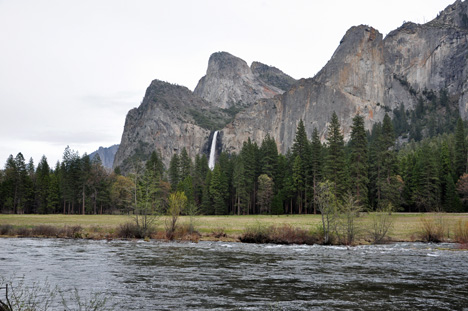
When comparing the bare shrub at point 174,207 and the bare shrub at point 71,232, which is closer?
the bare shrub at point 174,207

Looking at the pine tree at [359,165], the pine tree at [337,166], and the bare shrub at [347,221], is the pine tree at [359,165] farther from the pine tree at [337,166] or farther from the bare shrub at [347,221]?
the bare shrub at [347,221]

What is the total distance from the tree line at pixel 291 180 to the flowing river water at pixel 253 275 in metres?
29.0

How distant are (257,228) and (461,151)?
60.9 metres

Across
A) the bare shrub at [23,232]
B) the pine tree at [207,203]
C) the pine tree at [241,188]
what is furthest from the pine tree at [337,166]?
the bare shrub at [23,232]

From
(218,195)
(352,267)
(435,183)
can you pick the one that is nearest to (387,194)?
(435,183)

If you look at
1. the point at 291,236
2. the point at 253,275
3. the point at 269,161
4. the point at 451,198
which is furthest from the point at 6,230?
the point at 451,198

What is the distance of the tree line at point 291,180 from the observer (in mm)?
65875

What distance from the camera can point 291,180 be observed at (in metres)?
79.9

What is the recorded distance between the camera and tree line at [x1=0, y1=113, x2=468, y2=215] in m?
65.9

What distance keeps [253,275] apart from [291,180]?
60.4m

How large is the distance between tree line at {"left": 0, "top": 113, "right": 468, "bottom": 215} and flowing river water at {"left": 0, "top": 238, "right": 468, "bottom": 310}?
29.0 meters

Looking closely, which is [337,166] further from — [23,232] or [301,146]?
[23,232]

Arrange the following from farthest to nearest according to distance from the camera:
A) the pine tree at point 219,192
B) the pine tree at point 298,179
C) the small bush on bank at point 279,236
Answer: the pine tree at point 219,192 < the pine tree at point 298,179 < the small bush on bank at point 279,236

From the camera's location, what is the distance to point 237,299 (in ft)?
50.0
